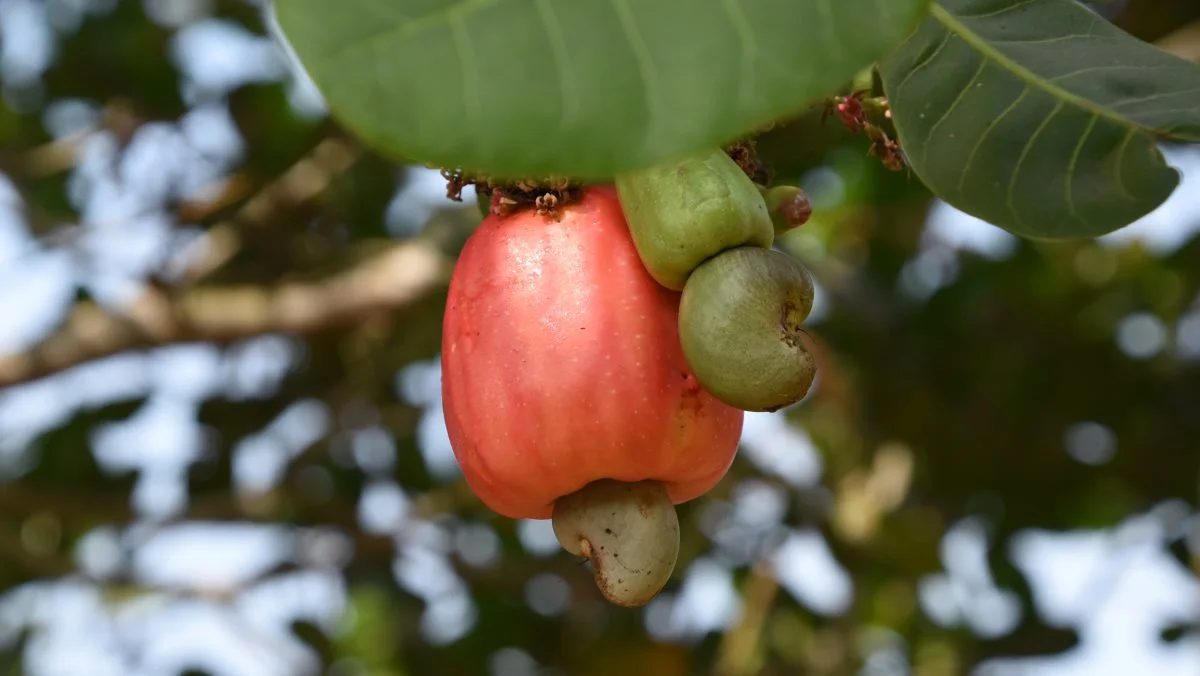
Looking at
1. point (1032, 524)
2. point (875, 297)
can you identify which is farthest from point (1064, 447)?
point (875, 297)

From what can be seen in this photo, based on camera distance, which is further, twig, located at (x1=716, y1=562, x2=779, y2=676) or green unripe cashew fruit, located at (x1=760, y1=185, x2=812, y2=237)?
twig, located at (x1=716, y1=562, x2=779, y2=676)

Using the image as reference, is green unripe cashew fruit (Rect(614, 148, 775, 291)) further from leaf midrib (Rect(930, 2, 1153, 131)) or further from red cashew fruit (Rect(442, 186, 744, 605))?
leaf midrib (Rect(930, 2, 1153, 131))

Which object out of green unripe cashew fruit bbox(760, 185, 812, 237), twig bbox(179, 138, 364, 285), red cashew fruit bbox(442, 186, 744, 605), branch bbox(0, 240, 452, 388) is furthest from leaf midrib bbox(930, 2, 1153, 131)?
twig bbox(179, 138, 364, 285)

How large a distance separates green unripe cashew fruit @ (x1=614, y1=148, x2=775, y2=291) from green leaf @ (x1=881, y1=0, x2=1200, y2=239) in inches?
5.6

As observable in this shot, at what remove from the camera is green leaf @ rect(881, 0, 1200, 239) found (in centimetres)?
88

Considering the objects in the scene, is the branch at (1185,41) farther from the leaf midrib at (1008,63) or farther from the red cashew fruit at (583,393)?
the red cashew fruit at (583,393)

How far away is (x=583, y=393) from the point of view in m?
0.89

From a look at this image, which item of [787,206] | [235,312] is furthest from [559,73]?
[235,312]

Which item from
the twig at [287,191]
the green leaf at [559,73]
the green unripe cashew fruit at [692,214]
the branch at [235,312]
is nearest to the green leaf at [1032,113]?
the green unripe cashew fruit at [692,214]

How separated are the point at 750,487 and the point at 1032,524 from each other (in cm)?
76

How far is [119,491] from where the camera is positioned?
321 centimetres

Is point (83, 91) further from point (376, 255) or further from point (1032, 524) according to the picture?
point (1032, 524)

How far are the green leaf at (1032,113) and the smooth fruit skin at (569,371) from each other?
9.0 inches

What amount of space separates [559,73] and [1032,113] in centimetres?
46
